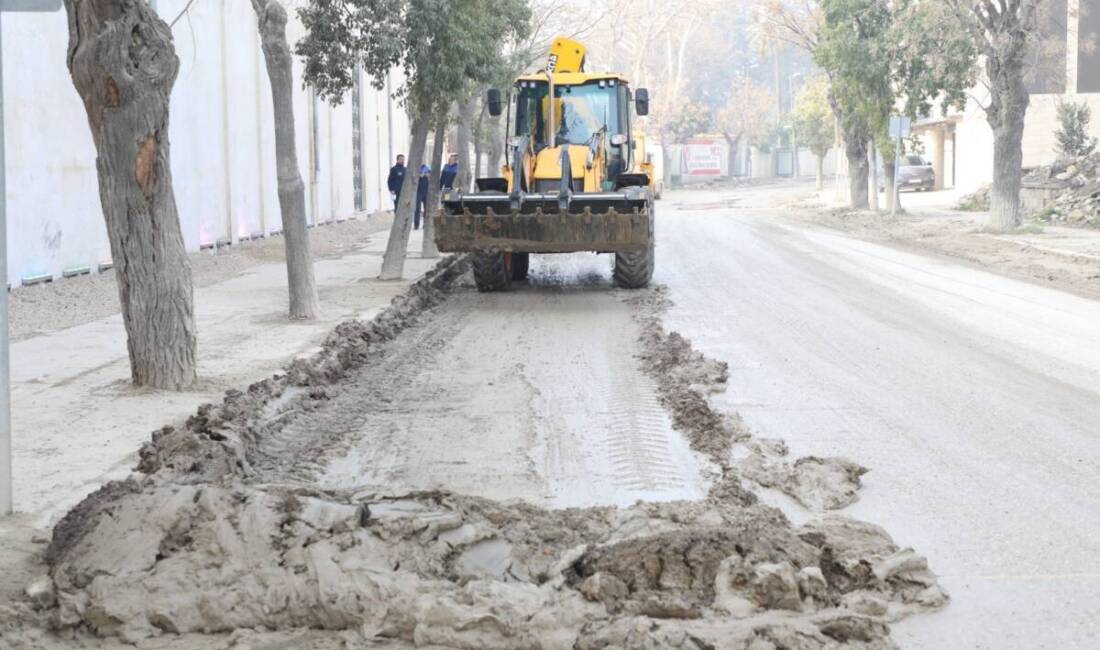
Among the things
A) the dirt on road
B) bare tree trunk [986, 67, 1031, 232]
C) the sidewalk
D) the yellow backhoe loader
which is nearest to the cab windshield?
the yellow backhoe loader

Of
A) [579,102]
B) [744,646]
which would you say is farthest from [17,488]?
[579,102]

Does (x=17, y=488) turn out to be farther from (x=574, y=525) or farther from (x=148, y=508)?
(x=574, y=525)

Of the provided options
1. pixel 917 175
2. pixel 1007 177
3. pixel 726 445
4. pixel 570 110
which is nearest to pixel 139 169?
pixel 726 445

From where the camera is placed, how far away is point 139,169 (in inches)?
403

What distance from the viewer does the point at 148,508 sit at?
20.1 feet

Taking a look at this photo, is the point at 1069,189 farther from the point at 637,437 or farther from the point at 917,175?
the point at 637,437

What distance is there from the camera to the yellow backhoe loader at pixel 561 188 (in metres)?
16.9

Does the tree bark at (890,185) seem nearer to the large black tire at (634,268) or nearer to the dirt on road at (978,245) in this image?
the dirt on road at (978,245)

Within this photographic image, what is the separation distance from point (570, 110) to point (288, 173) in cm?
555

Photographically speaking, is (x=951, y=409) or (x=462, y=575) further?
(x=951, y=409)

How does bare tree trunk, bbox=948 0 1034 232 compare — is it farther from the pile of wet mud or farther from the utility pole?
the utility pole

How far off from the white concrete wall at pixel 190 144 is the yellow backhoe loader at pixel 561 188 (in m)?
4.90

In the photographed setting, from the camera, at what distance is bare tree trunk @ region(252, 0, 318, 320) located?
575 inches

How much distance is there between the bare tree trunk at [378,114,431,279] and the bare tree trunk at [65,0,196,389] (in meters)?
8.65
